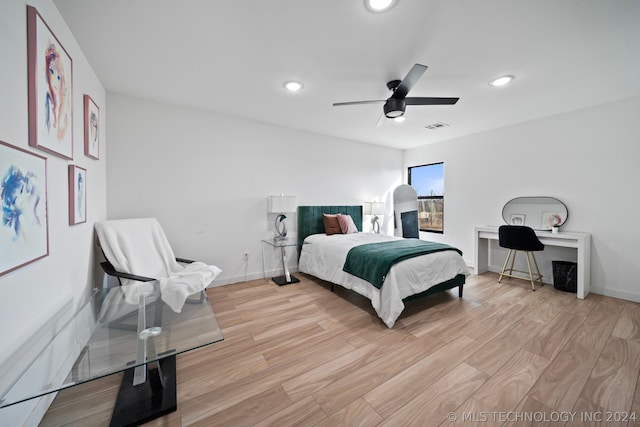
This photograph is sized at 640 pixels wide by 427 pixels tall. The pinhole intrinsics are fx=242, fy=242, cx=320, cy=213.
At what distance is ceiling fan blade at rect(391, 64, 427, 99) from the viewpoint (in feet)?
6.00

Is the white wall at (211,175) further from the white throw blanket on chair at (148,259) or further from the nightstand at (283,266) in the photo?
the white throw blanket on chair at (148,259)

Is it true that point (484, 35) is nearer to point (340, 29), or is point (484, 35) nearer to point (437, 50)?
point (437, 50)

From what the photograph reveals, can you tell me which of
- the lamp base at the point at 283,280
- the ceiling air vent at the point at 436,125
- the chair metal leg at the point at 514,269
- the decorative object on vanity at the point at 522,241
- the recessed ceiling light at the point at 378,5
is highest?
the ceiling air vent at the point at 436,125

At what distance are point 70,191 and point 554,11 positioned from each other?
11.6 feet

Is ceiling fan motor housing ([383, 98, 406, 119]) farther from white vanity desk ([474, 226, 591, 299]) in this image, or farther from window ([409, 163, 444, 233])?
window ([409, 163, 444, 233])

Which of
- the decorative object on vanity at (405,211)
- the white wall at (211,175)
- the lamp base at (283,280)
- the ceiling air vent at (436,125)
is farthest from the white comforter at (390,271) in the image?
the ceiling air vent at (436,125)

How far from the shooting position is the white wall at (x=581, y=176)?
9.78 ft

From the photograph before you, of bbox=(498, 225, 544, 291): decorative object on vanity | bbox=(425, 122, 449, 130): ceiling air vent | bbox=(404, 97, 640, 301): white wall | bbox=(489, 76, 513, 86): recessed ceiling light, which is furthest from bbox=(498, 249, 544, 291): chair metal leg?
bbox=(489, 76, 513, 86): recessed ceiling light

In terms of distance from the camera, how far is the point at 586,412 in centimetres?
142

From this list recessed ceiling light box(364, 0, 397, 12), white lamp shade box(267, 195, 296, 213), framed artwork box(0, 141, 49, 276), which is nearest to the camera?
framed artwork box(0, 141, 49, 276)

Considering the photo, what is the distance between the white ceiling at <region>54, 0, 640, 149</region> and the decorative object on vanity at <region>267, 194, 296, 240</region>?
130 centimetres

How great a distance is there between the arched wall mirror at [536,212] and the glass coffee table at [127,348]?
4.61 meters

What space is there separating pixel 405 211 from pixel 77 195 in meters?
5.21

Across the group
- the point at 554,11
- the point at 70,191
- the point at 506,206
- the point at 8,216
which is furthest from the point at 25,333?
the point at 506,206
